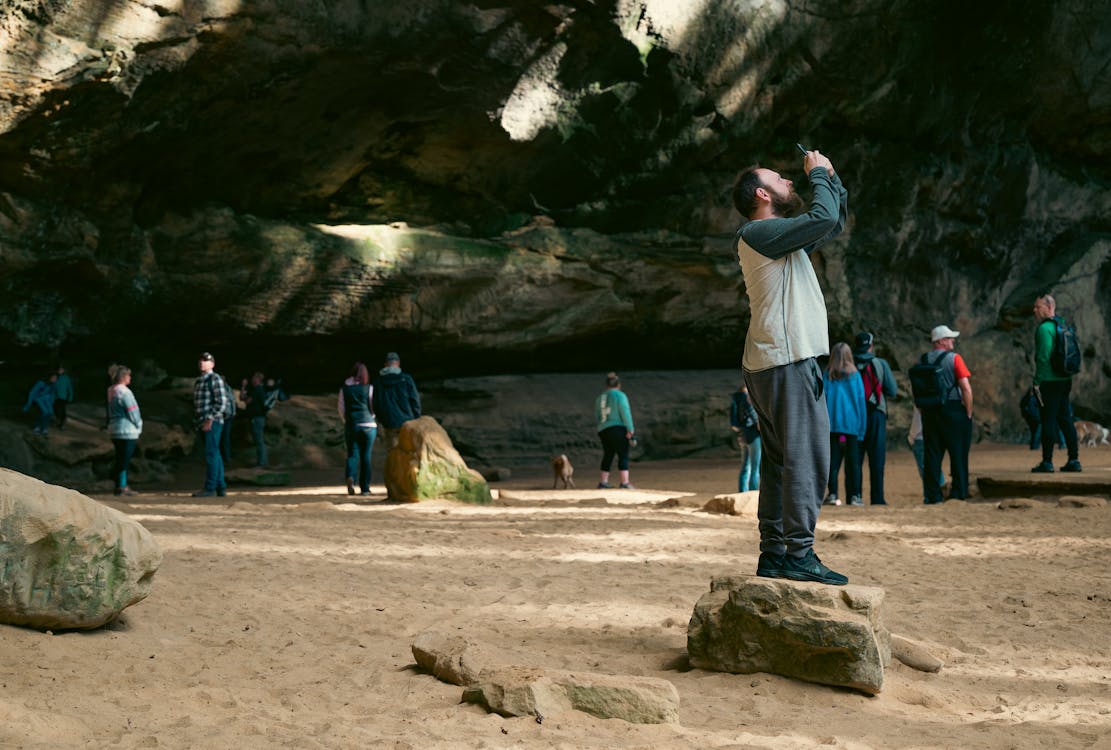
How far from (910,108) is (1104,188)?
7466 millimetres

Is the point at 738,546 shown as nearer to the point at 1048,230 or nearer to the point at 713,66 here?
the point at 713,66

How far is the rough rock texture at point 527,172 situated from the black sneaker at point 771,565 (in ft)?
41.2

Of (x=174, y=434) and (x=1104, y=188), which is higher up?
(x=1104, y=188)

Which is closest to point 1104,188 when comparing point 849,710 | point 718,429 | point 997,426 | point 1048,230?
point 1048,230


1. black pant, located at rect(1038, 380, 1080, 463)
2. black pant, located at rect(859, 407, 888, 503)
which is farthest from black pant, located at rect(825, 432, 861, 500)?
black pant, located at rect(1038, 380, 1080, 463)

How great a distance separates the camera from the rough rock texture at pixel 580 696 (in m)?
3.80

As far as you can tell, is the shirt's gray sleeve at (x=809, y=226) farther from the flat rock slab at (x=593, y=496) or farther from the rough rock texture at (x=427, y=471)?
the rough rock texture at (x=427, y=471)

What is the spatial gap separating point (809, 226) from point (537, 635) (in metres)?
2.37

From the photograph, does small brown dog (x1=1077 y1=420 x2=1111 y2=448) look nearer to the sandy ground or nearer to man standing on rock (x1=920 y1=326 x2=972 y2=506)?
man standing on rock (x1=920 y1=326 x2=972 y2=506)

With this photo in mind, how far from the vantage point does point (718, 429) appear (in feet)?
71.9

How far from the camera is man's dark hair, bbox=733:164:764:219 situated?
4950 mm

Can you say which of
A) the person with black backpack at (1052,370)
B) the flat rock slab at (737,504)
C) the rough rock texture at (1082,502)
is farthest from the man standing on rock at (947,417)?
the flat rock slab at (737,504)

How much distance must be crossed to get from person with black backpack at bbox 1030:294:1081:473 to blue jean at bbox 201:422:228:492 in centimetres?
961

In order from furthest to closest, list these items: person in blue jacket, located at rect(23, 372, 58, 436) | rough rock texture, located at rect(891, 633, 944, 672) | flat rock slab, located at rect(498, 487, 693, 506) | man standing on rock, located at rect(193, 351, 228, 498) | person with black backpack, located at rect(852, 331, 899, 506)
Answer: person in blue jacket, located at rect(23, 372, 58, 436)
man standing on rock, located at rect(193, 351, 228, 498)
flat rock slab, located at rect(498, 487, 693, 506)
person with black backpack, located at rect(852, 331, 899, 506)
rough rock texture, located at rect(891, 633, 944, 672)
